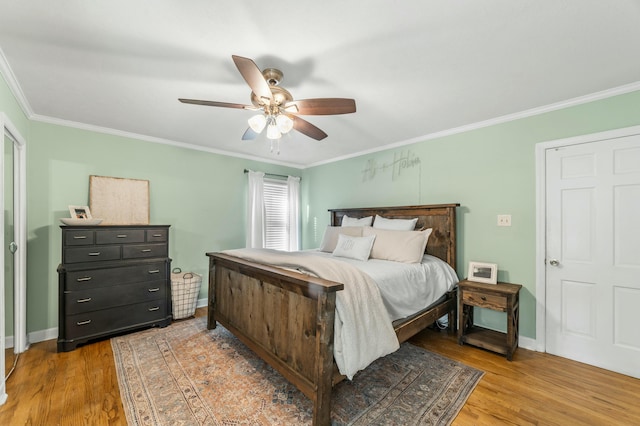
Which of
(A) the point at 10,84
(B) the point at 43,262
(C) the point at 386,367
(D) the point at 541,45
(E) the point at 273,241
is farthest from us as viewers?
(E) the point at 273,241

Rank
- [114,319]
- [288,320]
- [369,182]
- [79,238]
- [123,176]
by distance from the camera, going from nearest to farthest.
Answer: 1. [288,320]
2. [79,238]
3. [114,319]
4. [123,176]
5. [369,182]

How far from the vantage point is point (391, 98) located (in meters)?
2.47

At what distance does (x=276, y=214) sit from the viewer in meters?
4.96

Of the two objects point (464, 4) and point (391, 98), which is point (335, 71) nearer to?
point (391, 98)

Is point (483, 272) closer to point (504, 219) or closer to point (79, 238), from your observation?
point (504, 219)

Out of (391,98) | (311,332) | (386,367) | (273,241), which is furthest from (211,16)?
(273,241)

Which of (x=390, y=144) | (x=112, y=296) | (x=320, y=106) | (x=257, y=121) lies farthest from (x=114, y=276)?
(x=390, y=144)

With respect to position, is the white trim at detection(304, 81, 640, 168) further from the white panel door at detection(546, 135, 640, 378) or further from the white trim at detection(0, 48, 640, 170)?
the white panel door at detection(546, 135, 640, 378)

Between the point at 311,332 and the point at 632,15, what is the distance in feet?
8.49

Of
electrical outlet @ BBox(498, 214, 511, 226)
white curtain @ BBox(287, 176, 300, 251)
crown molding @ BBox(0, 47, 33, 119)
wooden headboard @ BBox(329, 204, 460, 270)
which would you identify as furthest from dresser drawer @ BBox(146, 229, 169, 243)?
electrical outlet @ BBox(498, 214, 511, 226)

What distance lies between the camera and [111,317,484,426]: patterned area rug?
1746 mm

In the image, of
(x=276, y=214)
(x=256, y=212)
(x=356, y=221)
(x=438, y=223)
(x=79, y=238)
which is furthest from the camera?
(x=276, y=214)

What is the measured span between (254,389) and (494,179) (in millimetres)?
3099

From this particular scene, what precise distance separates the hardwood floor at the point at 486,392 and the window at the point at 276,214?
8.95 ft
